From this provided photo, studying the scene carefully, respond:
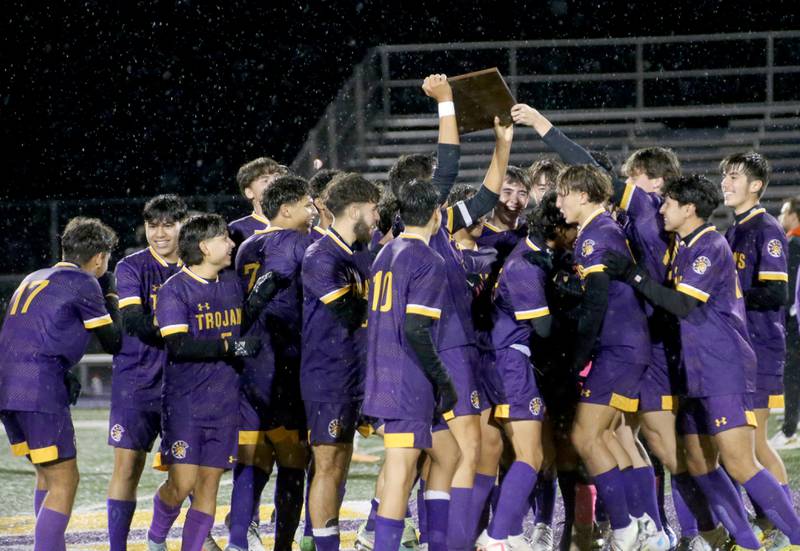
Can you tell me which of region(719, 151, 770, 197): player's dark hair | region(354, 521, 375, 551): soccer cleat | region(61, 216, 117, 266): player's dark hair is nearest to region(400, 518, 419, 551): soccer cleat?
region(354, 521, 375, 551): soccer cleat

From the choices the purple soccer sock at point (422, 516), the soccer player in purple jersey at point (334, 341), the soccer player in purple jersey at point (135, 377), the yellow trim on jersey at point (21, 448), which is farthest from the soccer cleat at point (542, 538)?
the yellow trim on jersey at point (21, 448)

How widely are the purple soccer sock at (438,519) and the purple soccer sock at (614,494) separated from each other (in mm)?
731

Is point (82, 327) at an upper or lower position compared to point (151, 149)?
lower

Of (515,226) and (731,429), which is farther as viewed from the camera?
(515,226)

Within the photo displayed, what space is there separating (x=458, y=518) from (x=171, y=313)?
5.03 feet

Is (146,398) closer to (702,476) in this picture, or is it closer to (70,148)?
(702,476)

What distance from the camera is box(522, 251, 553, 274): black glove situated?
5.27 metres

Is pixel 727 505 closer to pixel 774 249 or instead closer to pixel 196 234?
pixel 774 249

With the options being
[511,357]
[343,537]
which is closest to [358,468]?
[343,537]

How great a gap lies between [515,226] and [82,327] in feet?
7.34

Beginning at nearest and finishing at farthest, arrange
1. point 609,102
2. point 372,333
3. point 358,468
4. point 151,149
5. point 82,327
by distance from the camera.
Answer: point 372,333 → point 82,327 → point 358,468 → point 609,102 → point 151,149

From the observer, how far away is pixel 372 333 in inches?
189

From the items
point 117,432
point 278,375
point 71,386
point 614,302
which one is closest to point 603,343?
point 614,302

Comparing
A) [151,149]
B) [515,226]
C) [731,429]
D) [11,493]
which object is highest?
[151,149]
